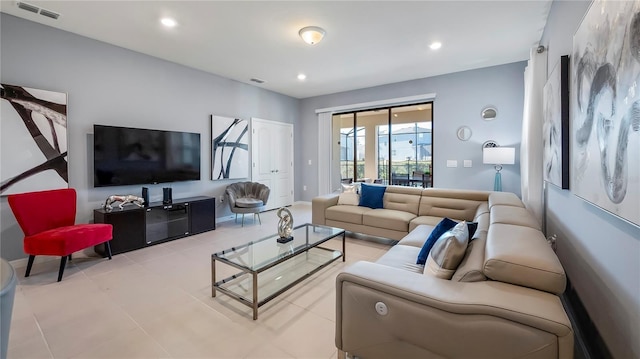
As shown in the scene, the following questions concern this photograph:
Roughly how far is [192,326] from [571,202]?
2.79m

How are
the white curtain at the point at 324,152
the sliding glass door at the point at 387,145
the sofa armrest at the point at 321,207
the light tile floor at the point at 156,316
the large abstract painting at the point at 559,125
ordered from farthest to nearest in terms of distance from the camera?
the white curtain at the point at 324,152, the sliding glass door at the point at 387,145, the sofa armrest at the point at 321,207, the large abstract painting at the point at 559,125, the light tile floor at the point at 156,316

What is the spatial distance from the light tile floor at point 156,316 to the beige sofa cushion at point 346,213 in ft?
2.94

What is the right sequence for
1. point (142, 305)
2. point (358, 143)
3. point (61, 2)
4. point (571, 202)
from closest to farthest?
point (571, 202), point (142, 305), point (61, 2), point (358, 143)

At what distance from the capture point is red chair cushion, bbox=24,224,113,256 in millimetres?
2613

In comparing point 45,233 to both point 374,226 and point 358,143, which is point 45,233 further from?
point 358,143

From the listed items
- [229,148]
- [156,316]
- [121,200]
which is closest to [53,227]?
[121,200]

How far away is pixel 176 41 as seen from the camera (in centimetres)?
358

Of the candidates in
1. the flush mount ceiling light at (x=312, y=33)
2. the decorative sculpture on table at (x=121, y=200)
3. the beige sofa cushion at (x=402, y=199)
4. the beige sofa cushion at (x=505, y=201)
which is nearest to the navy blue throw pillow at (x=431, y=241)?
the beige sofa cushion at (x=505, y=201)

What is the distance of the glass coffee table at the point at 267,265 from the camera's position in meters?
2.16

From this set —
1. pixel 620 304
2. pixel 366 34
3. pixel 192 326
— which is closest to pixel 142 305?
pixel 192 326

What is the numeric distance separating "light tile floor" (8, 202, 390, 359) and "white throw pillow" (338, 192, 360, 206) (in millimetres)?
1288

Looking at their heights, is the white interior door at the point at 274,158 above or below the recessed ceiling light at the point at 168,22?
below

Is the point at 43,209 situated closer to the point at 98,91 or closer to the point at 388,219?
the point at 98,91

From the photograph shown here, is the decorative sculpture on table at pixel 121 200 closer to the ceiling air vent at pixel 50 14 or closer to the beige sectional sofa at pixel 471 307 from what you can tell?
the ceiling air vent at pixel 50 14
